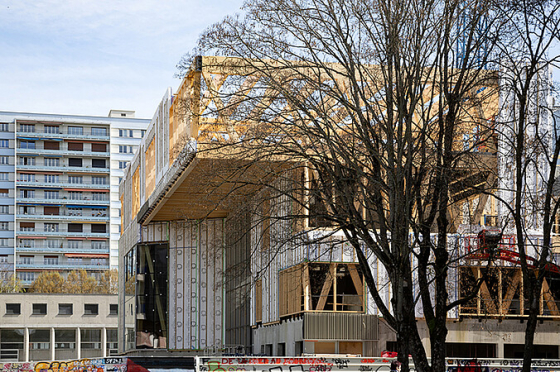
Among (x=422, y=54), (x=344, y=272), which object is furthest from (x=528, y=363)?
(x=344, y=272)

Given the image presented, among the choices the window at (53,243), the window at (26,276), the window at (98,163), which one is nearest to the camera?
the window at (26,276)

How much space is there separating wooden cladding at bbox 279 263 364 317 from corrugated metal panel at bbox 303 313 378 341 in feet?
0.90

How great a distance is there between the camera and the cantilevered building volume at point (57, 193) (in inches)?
4129

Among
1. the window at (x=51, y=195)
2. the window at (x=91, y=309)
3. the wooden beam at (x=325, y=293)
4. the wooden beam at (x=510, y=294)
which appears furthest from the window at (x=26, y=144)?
the wooden beam at (x=510, y=294)

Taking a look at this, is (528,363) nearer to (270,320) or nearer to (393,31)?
(393,31)

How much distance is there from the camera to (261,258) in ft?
116

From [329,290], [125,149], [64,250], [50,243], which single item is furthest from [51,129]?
[329,290]

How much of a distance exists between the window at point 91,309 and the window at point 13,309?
543 cm

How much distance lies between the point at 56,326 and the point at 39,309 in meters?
1.98

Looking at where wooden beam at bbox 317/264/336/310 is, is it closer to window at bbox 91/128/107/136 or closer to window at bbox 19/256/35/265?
window at bbox 19/256/35/265

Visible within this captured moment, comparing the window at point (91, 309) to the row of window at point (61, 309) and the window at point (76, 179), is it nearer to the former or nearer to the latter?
the row of window at point (61, 309)

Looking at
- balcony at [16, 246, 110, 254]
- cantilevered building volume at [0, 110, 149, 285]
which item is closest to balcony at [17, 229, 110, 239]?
cantilevered building volume at [0, 110, 149, 285]

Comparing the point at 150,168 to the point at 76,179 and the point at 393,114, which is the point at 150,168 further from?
the point at 76,179

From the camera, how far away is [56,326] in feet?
224
